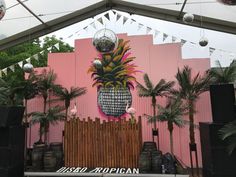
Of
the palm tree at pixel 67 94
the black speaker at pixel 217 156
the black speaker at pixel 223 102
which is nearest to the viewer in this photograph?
the black speaker at pixel 217 156

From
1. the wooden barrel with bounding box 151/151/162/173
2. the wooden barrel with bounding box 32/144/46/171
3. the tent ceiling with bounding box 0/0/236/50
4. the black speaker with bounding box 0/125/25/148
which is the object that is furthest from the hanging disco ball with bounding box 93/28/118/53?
the wooden barrel with bounding box 32/144/46/171

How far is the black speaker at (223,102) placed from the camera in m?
4.76

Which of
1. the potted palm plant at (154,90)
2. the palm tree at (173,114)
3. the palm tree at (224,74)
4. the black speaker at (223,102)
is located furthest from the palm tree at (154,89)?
the black speaker at (223,102)

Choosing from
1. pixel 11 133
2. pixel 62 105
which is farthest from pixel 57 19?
pixel 11 133

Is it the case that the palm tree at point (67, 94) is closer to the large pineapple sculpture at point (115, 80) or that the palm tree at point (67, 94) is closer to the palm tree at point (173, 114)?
the large pineapple sculpture at point (115, 80)

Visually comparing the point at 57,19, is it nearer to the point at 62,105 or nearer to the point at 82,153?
the point at 62,105

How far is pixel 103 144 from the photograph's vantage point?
19.4 ft

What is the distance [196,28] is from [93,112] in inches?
172

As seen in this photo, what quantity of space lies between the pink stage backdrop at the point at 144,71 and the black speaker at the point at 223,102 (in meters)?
2.63

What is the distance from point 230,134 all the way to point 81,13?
20.0 feet

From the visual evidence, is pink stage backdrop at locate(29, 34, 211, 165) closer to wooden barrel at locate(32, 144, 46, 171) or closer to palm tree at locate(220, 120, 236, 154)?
wooden barrel at locate(32, 144, 46, 171)

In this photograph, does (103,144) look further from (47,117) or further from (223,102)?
(223,102)

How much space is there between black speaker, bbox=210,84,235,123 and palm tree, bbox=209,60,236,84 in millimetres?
1621

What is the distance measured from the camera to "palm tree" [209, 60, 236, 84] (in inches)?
245
